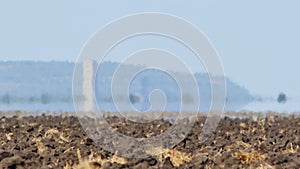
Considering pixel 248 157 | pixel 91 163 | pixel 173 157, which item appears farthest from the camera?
pixel 173 157

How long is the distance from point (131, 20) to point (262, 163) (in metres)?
5.67

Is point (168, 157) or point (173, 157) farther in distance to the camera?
point (173, 157)

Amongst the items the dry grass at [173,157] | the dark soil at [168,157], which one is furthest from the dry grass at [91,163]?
the dry grass at [173,157]

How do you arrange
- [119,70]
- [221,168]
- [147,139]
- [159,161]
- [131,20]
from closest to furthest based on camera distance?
[221,168] < [159,161] < [131,20] < [147,139] < [119,70]

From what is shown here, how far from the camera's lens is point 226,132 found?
61.6 feet

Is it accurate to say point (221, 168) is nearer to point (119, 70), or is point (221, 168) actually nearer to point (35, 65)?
point (119, 70)

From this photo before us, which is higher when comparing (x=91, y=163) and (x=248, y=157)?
(x=248, y=157)

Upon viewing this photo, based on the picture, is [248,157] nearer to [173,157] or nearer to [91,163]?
[173,157]

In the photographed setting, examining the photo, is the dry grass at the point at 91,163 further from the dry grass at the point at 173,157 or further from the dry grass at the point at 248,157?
the dry grass at the point at 248,157

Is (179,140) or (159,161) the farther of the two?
(179,140)

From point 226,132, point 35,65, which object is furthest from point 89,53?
point 35,65

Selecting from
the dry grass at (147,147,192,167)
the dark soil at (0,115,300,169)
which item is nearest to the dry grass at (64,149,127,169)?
the dark soil at (0,115,300,169)

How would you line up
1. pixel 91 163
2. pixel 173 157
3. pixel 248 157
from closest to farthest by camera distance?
pixel 91 163 < pixel 248 157 < pixel 173 157

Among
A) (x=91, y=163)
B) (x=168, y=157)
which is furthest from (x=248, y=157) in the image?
(x=91, y=163)
